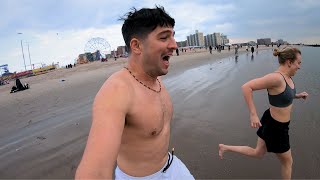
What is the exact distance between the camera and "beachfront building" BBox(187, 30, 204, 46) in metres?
174

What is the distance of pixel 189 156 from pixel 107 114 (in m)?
3.58

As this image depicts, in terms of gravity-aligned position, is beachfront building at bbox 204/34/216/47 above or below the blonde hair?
above

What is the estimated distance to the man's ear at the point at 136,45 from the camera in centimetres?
205

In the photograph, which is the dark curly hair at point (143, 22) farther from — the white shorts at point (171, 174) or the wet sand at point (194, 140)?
the wet sand at point (194, 140)

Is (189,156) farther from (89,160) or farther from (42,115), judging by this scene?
(42,115)

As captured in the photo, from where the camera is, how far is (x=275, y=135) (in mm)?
3584

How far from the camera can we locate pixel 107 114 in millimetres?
1588

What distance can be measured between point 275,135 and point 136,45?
2352 millimetres

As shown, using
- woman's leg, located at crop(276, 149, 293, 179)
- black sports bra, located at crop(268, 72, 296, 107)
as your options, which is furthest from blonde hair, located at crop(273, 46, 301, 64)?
woman's leg, located at crop(276, 149, 293, 179)

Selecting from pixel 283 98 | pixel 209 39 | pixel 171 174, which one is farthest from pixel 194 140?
pixel 209 39

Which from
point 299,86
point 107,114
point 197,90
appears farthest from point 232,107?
point 107,114

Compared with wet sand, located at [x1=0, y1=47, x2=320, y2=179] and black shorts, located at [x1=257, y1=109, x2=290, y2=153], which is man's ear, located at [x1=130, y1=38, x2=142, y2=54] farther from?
wet sand, located at [x1=0, y1=47, x2=320, y2=179]

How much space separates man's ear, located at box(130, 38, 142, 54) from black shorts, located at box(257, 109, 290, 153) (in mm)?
2312

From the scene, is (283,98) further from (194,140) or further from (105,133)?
(105,133)
